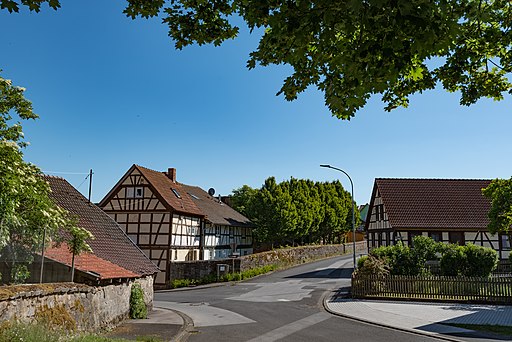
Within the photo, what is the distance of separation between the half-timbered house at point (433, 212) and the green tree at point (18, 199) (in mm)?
28577

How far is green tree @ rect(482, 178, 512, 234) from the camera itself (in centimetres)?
2003

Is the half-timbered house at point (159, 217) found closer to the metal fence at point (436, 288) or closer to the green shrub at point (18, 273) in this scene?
the metal fence at point (436, 288)

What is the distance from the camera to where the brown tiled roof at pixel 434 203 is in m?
33.9

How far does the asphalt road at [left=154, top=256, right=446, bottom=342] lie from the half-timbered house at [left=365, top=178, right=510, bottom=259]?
641 centimetres

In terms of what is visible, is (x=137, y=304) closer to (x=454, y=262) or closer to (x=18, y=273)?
(x=18, y=273)

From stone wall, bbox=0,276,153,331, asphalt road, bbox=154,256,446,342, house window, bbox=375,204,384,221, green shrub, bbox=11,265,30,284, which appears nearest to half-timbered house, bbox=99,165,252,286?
asphalt road, bbox=154,256,446,342

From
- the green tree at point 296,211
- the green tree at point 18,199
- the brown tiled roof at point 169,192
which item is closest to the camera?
the green tree at point 18,199

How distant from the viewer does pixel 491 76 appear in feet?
19.4

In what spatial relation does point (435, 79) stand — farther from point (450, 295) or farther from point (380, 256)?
point (380, 256)

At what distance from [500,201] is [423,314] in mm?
8695

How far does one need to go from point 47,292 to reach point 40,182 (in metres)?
2.91

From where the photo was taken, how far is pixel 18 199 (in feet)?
31.9

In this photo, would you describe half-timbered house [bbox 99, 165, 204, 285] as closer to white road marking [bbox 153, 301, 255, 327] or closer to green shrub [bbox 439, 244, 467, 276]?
white road marking [bbox 153, 301, 255, 327]

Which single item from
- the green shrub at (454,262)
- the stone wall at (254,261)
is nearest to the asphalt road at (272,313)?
the stone wall at (254,261)
